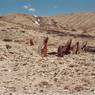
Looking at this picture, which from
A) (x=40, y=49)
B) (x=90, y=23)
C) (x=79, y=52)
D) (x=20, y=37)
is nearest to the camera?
(x=40, y=49)

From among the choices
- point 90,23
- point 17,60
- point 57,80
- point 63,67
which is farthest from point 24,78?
point 90,23

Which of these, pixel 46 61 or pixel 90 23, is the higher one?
pixel 90 23

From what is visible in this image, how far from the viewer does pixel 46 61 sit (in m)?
14.7

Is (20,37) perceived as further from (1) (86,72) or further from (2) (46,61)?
(1) (86,72)

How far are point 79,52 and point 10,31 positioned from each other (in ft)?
29.3

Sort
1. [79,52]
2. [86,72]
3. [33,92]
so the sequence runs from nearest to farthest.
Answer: [33,92] → [86,72] → [79,52]

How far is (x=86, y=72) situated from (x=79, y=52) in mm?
6676

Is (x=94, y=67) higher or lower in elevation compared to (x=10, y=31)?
lower

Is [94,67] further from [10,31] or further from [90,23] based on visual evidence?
[90,23]

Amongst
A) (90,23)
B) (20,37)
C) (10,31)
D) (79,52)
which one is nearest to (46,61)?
(79,52)

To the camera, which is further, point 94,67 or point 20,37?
point 20,37

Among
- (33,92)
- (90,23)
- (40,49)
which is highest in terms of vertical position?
(90,23)

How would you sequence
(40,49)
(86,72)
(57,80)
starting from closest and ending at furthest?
(57,80) → (86,72) → (40,49)

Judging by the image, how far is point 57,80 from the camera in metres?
11.3
